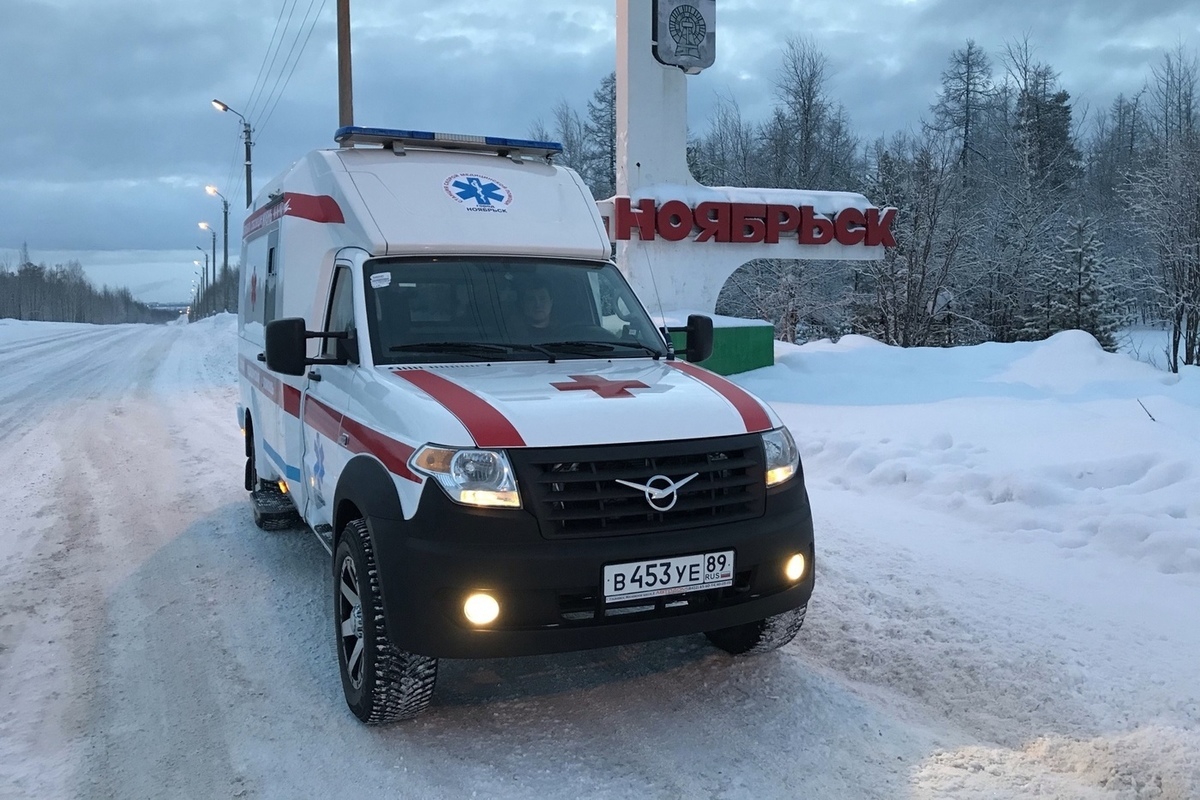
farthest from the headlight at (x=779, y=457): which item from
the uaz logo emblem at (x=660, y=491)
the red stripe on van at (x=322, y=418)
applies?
the red stripe on van at (x=322, y=418)

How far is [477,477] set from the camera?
342 cm

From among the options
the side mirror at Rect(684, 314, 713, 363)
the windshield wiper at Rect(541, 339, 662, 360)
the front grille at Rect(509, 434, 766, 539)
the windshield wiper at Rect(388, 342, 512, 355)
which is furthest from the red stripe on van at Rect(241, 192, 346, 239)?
the front grille at Rect(509, 434, 766, 539)

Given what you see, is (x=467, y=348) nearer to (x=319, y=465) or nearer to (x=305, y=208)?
(x=319, y=465)

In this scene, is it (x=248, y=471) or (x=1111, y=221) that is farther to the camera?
(x=1111, y=221)

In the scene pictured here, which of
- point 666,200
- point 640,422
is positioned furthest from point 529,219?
point 666,200

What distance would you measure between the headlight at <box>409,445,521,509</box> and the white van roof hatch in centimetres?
257

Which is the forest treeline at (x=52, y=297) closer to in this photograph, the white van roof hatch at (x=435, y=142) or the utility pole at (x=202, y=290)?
the utility pole at (x=202, y=290)

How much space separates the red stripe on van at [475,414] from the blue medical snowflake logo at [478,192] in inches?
58.6

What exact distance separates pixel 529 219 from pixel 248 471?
3.98 m

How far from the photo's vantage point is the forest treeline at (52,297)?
125562 mm

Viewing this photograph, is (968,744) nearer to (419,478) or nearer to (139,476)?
(419,478)

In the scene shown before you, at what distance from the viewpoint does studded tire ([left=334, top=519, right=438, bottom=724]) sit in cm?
362

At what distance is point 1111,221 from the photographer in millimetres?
48125

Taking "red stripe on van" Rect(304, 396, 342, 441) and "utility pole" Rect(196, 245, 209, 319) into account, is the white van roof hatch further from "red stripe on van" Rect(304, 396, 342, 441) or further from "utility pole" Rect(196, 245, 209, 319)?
"utility pole" Rect(196, 245, 209, 319)
